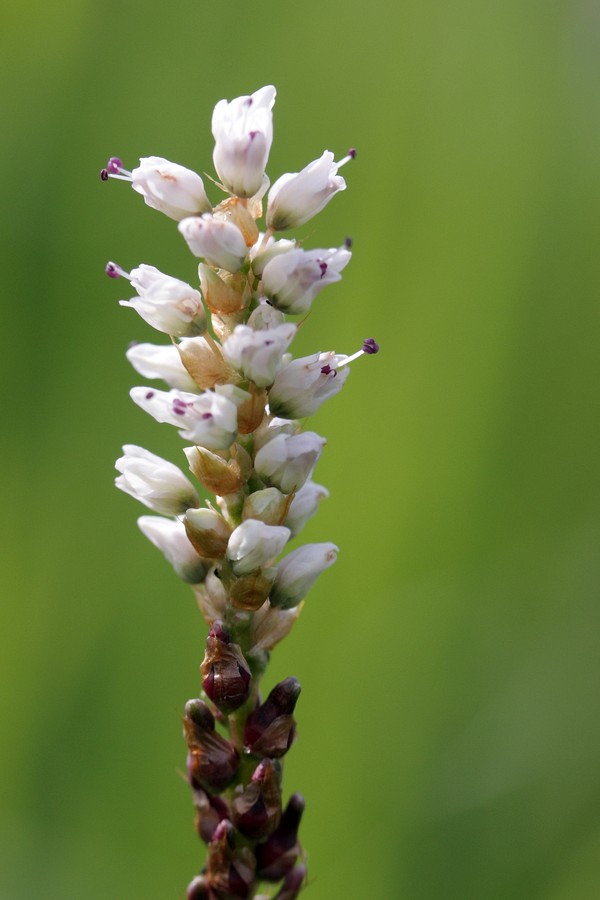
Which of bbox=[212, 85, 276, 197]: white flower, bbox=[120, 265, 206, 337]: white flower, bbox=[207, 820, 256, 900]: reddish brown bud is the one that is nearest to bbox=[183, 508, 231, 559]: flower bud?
→ bbox=[120, 265, 206, 337]: white flower

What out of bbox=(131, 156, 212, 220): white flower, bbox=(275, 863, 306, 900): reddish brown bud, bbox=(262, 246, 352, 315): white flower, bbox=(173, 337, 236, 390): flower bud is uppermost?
bbox=(131, 156, 212, 220): white flower

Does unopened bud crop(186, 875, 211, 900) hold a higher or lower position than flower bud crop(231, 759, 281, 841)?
lower

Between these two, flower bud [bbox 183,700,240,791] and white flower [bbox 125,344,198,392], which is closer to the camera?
flower bud [bbox 183,700,240,791]

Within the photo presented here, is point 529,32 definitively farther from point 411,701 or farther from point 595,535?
point 411,701

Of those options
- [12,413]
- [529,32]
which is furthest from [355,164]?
[12,413]

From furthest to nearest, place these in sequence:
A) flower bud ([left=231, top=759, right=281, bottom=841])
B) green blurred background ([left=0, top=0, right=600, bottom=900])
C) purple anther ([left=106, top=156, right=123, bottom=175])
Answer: green blurred background ([left=0, top=0, right=600, bottom=900]) → purple anther ([left=106, top=156, right=123, bottom=175]) → flower bud ([left=231, top=759, right=281, bottom=841])

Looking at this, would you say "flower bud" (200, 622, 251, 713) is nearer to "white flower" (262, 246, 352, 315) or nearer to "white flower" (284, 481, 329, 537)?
"white flower" (284, 481, 329, 537)
